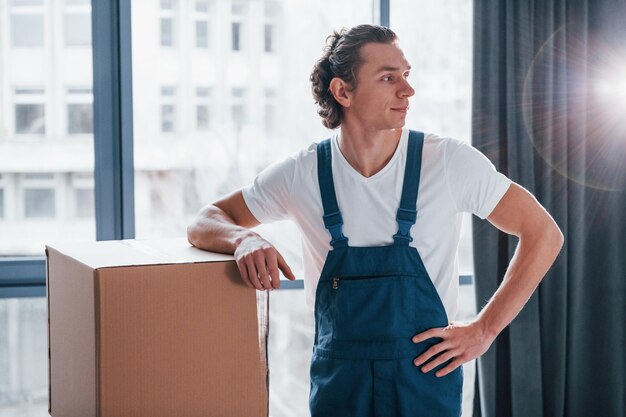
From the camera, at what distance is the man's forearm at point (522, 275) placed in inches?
60.8

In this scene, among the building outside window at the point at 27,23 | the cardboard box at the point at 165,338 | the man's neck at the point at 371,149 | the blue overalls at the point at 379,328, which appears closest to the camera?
the cardboard box at the point at 165,338

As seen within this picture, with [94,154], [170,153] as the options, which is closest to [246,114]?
[170,153]

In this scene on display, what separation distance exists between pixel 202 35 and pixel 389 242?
1227 mm

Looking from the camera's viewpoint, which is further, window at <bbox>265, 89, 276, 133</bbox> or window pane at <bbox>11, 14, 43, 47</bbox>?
→ window at <bbox>265, 89, 276, 133</bbox>

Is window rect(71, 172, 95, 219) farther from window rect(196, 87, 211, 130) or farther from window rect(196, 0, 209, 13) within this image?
window rect(196, 0, 209, 13)

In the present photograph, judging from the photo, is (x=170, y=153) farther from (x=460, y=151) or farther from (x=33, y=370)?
(x=460, y=151)

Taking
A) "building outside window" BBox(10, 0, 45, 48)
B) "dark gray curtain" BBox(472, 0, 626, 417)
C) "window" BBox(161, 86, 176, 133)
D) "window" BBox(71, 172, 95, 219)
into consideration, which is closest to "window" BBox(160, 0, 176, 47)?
"window" BBox(161, 86, 176, 133)

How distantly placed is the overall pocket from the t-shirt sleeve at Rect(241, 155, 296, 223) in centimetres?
27

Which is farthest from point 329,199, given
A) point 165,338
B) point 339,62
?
point 165,338

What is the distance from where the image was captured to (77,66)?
238cm

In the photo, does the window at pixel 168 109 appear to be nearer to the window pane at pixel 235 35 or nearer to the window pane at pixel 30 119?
the window pane at pixel 235 35

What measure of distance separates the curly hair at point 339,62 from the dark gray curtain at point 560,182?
809 millimetres

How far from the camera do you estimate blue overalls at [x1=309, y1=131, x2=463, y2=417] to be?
1.47 m

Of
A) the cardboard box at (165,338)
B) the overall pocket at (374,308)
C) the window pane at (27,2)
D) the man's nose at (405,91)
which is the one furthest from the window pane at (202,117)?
the cardboard box at (165,338)
